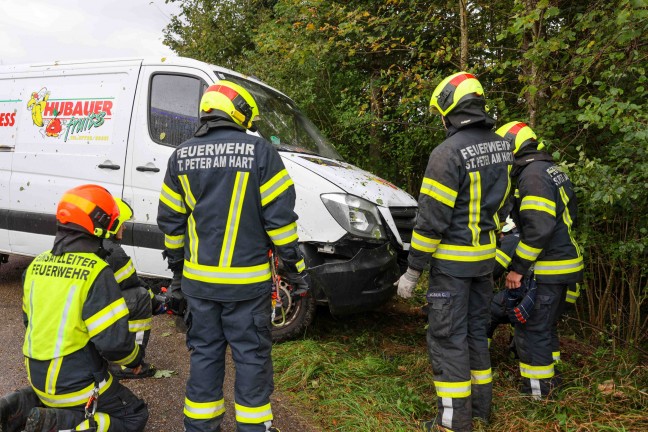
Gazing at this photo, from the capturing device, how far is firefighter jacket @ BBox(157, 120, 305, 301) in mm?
2561

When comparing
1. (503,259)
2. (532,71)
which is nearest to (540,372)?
(503,259)

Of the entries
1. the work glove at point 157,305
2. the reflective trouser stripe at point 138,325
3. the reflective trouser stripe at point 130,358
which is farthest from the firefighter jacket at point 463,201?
the reflective trouser stripe at point 138,325

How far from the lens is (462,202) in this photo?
9.34 feet

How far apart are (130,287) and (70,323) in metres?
0.87

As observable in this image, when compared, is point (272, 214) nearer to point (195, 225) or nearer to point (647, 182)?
point (195, 225)

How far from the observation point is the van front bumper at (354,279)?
11.9ft

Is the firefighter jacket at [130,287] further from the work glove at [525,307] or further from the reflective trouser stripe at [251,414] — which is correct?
the work glove at [525,307]

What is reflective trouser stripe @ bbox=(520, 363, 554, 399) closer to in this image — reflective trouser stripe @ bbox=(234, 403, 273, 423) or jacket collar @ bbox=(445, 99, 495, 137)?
jacket collar @ bbox=(445, 99, 495, 137)

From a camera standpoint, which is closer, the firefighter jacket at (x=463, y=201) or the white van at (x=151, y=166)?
the firefighter jacket at (x=463, y=201)

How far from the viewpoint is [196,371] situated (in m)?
2.62

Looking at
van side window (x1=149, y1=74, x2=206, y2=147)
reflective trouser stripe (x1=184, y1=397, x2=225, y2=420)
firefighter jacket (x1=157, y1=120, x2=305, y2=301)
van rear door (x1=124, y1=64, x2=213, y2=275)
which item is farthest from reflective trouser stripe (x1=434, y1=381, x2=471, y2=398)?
van side window (x1=149, y1=74, x2=206, y2=147)

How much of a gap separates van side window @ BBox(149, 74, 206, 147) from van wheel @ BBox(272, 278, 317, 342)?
1525 mm

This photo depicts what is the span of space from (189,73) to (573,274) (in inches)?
133

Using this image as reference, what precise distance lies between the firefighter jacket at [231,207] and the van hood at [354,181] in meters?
1.19
